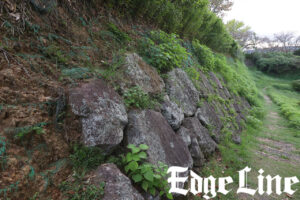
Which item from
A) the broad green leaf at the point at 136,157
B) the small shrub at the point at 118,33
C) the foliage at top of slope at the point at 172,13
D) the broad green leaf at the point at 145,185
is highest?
the foliage at top of slope at the point at 172,13

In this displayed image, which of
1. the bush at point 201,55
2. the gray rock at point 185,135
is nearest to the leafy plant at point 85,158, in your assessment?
the gray rock at point 185,135

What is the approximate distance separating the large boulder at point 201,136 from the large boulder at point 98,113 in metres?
1.90

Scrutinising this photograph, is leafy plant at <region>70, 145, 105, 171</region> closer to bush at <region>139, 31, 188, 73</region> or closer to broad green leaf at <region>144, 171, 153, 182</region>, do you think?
broad green leaf at <region>144, 171, 153, 182</region>

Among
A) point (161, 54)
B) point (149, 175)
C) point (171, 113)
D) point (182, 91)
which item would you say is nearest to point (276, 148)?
point (182, 91)

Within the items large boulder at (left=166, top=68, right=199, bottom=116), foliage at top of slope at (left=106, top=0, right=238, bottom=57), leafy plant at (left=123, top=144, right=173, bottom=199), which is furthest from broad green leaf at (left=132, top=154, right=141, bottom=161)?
foliage at top of slope at (left=106, top=0, right=238, bottom=57)

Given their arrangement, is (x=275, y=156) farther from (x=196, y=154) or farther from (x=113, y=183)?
(x=113, y=183)

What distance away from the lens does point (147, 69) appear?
11.0 feet

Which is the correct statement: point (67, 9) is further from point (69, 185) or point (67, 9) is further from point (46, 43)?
point (69, 185)

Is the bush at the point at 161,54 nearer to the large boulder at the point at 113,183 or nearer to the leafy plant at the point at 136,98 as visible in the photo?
the leafy plant at the point at 136,98

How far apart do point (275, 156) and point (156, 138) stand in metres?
4.11

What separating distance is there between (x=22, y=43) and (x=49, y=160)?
1560mm

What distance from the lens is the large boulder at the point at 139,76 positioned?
276cm

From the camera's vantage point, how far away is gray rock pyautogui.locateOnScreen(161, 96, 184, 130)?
3068 mm

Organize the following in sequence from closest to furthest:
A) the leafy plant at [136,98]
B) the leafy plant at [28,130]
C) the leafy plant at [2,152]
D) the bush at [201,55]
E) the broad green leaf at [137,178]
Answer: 1. the leafy plant at [2,152]
2. the leafy plant at [28,130]
3. the broad green leaf at [137,178]
4. the leafy plant at [136,98]
5. the bush at [201,55]
